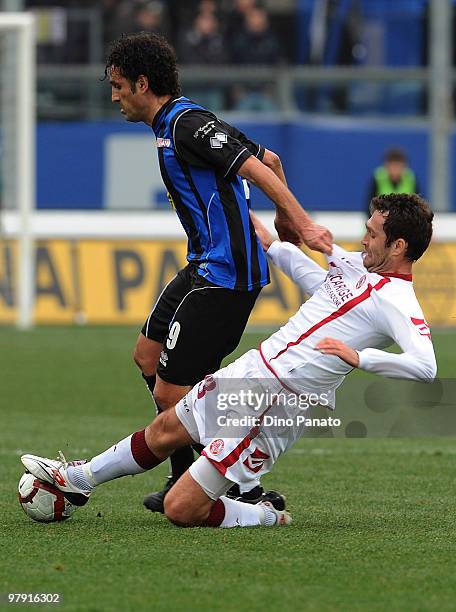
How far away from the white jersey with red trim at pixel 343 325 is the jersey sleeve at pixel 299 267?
16cm

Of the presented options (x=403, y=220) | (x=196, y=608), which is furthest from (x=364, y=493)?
(x=196, y=608)

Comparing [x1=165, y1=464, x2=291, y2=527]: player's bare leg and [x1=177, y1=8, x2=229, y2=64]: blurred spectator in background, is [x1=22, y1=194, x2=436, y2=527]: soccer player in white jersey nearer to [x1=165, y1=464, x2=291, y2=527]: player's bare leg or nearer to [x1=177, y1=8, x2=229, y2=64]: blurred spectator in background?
[x1=165, y1=464, x2=291, y2=527]: player's bare leg

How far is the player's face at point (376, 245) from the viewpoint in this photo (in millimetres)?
5703

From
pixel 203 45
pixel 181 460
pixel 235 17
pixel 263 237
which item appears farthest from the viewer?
pixel 235 17

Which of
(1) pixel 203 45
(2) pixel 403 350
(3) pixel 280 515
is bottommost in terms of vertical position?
(3) pixel 280 515

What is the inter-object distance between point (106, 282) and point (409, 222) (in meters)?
10.9

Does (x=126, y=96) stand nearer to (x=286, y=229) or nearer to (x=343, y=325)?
(x=286, y=229)

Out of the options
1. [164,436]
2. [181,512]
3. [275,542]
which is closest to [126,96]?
[164,436]

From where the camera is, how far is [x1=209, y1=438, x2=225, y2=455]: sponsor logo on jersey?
5.79 meters

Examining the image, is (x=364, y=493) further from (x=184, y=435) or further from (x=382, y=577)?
(x=382, y=577)

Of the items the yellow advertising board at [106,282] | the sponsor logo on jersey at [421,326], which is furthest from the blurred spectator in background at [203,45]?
the sponsor logo on jersey at [421,326]

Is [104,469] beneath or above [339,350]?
beneath

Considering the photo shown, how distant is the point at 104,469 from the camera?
6.01 meters

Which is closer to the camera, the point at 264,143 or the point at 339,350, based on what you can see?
the point at 339,350
